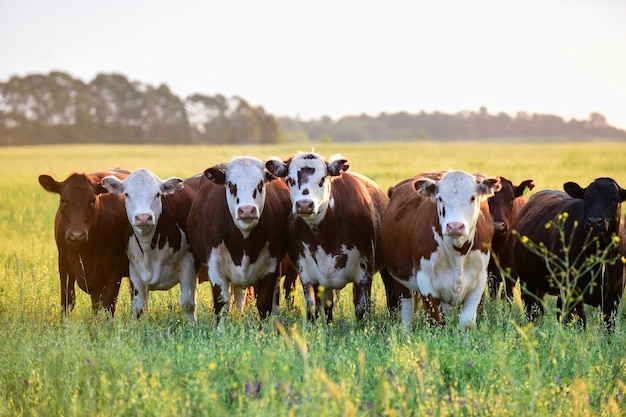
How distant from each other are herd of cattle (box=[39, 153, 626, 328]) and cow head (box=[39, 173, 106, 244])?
14 mm

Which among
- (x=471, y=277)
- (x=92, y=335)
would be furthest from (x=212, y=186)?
(x=471, y=277)

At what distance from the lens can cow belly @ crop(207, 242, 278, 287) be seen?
9227mm

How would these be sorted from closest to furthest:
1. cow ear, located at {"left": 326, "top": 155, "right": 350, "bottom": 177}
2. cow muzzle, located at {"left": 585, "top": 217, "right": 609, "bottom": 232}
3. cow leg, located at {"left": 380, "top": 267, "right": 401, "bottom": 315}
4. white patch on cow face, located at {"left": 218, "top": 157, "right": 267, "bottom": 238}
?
cow muzzle, located at {"left": 585, "top": 217, "right": 609, "bottom": 232}, white patch on cow face, located at {"left": 218, "top": 157, "right": 267, "bottom": 238}, cow ear, located at {"left": 326, "top": 155, "right": 350, "bottom": 177}, cow leg, located at {"left": 380, "top": 267, "right": 401, "bottom": 315}

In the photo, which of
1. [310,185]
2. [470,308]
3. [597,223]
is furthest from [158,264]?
[597,223]

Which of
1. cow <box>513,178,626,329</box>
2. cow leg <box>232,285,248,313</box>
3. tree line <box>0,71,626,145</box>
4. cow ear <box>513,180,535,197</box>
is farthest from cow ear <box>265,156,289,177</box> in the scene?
tree line <box>0,71,626,145</box>

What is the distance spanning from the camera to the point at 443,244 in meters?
8.45

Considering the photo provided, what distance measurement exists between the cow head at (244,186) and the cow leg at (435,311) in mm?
2021

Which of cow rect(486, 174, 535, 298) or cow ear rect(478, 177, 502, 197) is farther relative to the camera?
cow rect(486, 174, 535, 298)

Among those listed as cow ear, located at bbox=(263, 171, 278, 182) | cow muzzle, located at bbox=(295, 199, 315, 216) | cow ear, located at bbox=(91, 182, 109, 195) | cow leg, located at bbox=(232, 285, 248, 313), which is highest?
cow ear, located at bbox=(263, 171, 278, 182)

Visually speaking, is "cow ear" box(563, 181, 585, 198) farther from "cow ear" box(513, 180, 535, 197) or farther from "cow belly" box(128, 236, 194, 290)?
"cow belly" box(128, 236, 194, 290)

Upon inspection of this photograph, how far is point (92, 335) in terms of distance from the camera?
26.3 feet

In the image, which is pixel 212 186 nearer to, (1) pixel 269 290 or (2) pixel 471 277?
(1) pixel 269 290

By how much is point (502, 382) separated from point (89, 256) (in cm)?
529

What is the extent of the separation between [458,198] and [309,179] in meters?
1.64
